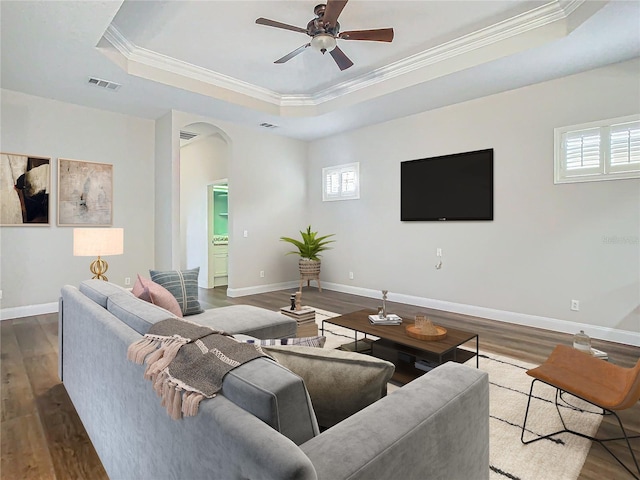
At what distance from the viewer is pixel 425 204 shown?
201 inches

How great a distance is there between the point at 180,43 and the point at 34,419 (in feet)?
11.8

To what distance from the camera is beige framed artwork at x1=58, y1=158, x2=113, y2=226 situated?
4754 mm

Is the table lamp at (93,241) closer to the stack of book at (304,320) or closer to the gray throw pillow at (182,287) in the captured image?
the gray throw pillow at (182,287)

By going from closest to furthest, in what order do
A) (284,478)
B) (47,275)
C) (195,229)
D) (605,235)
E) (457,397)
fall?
(284,478) → (457,397) → (605,235) → (47,275) → (195,229)

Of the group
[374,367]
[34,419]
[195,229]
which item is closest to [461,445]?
[374,367]

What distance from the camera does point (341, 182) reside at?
634 cm

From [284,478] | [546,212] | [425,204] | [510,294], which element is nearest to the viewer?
[284,478]

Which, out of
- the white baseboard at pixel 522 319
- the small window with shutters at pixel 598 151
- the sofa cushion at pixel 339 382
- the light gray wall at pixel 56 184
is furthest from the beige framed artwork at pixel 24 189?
the small window with shutters at pixel 598 151

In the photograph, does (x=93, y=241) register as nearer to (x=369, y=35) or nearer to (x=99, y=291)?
(x=99, y=291)

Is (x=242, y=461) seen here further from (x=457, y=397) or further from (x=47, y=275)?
(x=47, y=275)

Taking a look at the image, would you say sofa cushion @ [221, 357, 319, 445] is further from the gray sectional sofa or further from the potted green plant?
the potted green plant

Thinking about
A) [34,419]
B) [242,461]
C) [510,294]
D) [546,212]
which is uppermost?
[546,212]

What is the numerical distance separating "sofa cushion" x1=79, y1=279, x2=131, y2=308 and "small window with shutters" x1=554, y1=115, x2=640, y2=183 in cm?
443

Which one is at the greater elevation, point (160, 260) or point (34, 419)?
point (160, 260)
